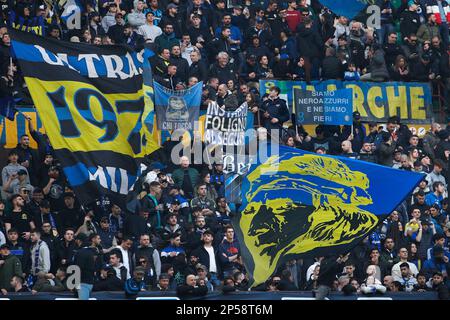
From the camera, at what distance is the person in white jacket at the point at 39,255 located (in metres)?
22.9

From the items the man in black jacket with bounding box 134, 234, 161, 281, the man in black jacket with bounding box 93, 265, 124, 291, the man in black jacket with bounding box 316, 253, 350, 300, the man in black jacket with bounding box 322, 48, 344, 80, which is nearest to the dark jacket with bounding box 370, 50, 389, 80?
the man in black jacket with bounding box 322, 48, 344, 80

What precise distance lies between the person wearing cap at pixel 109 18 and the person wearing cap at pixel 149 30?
0.47m

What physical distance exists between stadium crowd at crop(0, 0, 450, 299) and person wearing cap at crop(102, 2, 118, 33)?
0.08 ft

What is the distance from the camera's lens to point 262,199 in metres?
22.3

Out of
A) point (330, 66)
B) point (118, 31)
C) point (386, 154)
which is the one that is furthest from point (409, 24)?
point (118, 31)

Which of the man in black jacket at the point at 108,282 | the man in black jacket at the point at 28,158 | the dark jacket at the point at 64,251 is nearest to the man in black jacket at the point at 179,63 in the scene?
the man in black jacket at the point at 28,158

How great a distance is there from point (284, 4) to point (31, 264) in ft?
27.4

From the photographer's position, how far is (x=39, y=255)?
23.0m

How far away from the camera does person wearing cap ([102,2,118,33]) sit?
89.5ft

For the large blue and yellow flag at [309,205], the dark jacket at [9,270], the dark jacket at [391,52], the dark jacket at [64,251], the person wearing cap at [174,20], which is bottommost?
the dark jacket at [9,270]

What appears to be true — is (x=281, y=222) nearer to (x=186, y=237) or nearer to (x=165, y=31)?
(x=186, y=237)

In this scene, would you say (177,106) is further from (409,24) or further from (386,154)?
(409,24)

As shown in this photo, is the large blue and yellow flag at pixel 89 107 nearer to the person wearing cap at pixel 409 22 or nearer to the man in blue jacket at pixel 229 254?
the man in blue jacket at pixel 229 254

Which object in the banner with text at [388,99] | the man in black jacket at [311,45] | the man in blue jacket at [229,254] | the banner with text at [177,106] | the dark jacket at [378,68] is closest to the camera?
the man in blue jacket at [229,254]
